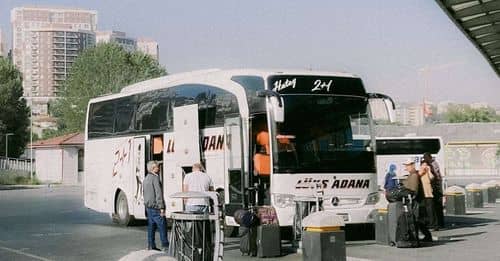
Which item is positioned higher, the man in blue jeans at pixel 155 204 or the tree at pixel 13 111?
the tree at pixel 13 111

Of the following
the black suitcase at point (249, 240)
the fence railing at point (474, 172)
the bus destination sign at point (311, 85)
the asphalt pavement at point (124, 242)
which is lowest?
the asphalt pavement at point (124, 242)

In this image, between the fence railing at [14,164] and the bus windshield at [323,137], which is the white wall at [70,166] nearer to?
the fence railing at [14,164]

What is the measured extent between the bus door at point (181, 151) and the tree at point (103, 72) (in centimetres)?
6637

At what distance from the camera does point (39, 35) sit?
172m

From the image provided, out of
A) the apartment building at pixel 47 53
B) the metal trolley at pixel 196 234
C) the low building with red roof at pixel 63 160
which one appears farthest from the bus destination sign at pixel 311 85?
the apartment building at pixel 47 53

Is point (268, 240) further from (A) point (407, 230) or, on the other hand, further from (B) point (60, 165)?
(B) point (60, 165)

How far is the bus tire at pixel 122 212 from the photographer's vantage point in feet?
71.9

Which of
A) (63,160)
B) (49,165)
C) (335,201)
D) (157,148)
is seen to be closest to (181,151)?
(157,148)

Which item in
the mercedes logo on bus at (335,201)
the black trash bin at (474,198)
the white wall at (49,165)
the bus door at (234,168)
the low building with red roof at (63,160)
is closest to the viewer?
the mercedes logo on bus at (335,201)

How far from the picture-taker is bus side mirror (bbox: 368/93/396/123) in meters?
17.9

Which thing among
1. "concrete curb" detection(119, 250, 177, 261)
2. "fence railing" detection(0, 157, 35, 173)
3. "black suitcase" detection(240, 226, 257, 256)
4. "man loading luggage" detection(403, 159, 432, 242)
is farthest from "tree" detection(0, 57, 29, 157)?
"concrete curb" detection(119, 250, 177, 261)

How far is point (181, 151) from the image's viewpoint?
19094 mm

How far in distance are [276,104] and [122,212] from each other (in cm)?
792

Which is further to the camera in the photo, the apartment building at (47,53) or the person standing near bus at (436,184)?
the apartment building at (47,53)
